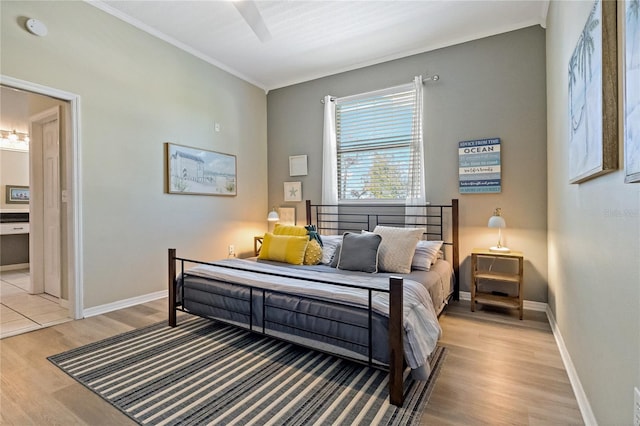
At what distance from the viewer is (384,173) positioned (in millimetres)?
4203

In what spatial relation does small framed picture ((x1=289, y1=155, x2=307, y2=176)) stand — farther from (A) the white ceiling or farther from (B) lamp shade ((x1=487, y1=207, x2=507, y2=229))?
(B) lamp shade ((x1=487, y1=207, x2=507, y2=229))

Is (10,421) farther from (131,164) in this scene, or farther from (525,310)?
(525,310)

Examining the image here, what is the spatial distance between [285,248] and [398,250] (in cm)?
119

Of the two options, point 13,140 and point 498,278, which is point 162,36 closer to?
point 13,140

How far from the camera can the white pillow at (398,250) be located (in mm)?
3000

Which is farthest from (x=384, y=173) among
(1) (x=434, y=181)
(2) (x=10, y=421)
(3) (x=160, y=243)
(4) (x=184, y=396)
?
(2) (x=10, y=421)

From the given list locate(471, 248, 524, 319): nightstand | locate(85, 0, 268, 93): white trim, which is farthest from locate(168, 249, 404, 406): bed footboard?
locate(85, 0, 268, 93): white trim

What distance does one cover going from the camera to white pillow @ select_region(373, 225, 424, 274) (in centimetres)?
300

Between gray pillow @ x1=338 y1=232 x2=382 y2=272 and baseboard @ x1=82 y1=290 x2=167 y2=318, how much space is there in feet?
7.33

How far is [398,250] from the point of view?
10.0 feet

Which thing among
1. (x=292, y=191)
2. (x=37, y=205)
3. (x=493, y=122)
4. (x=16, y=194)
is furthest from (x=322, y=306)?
(x=16, y=194)

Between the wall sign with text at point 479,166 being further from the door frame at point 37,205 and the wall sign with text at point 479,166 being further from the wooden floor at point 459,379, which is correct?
the door frame at point 37,205

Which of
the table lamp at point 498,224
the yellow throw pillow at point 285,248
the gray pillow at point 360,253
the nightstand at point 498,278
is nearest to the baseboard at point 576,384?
the nightstand at point 498,278

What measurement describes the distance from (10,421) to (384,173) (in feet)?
12.8
